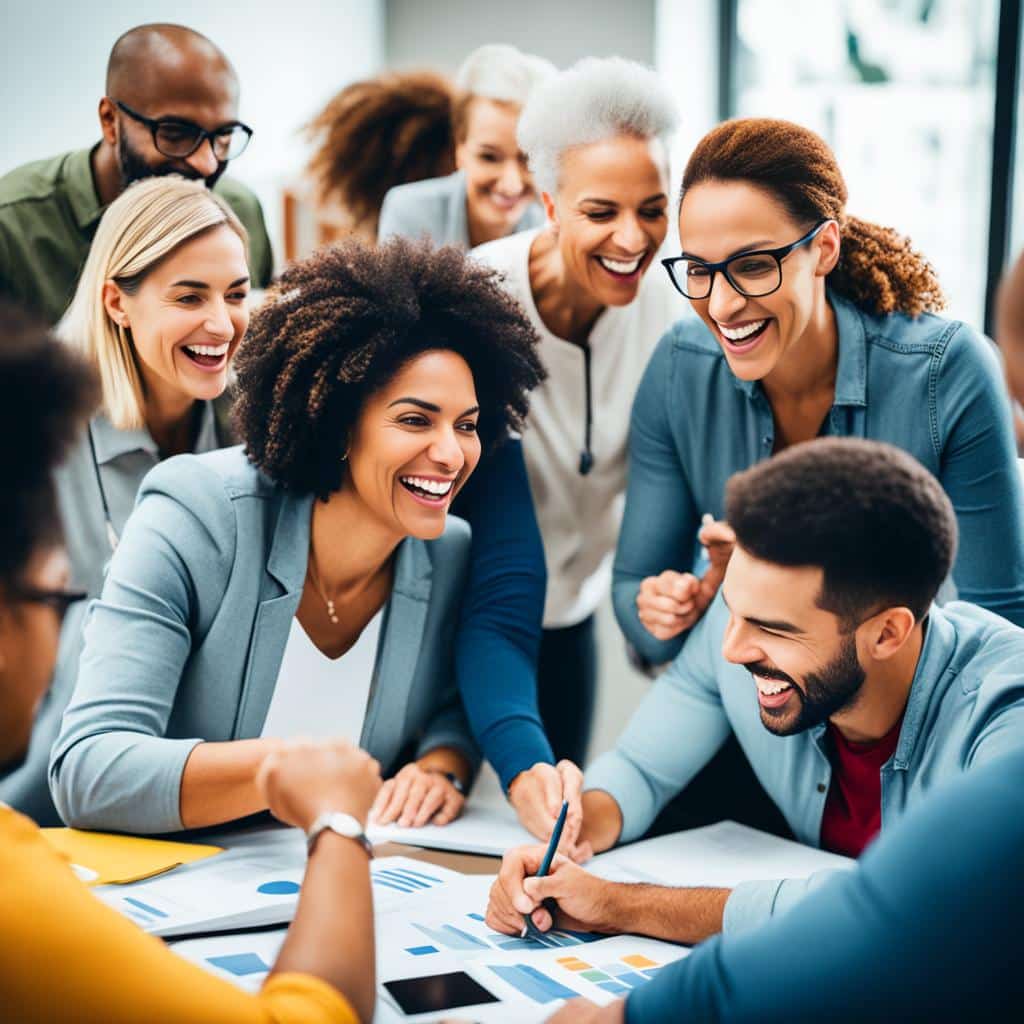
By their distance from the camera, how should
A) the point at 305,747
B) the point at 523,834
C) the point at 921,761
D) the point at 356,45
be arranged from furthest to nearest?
the point at 356,45, the point at 523,834, the point at 921,761, the point at 305,747

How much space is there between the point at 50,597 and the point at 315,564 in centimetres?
74

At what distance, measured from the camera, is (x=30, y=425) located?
2.84 feet

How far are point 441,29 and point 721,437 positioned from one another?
3169mm

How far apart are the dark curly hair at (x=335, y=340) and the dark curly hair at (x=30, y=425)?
685 mm

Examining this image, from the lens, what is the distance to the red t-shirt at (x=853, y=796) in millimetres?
1471

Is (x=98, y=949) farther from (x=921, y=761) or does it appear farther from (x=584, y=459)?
(x=584, y=459)

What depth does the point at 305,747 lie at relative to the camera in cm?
109

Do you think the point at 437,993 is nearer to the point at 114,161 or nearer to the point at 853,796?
the point at 853,796

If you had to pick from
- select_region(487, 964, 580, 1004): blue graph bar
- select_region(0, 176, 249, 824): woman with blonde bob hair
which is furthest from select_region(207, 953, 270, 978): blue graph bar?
select_region(0, 176, 249, 824): woman with blonde bob hair

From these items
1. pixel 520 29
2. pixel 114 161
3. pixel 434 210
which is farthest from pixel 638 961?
pixel 520 29

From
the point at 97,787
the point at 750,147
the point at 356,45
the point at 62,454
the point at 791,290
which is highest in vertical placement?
the point at 356,45

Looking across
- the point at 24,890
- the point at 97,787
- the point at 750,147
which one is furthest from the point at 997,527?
the point at 24,890

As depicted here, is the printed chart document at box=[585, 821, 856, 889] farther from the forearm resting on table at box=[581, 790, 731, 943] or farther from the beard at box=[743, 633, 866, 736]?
the beard at box=[743, 633, 866, 736]

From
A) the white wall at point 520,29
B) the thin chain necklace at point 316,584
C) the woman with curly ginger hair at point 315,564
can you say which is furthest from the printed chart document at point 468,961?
the white wall at point 520,29
